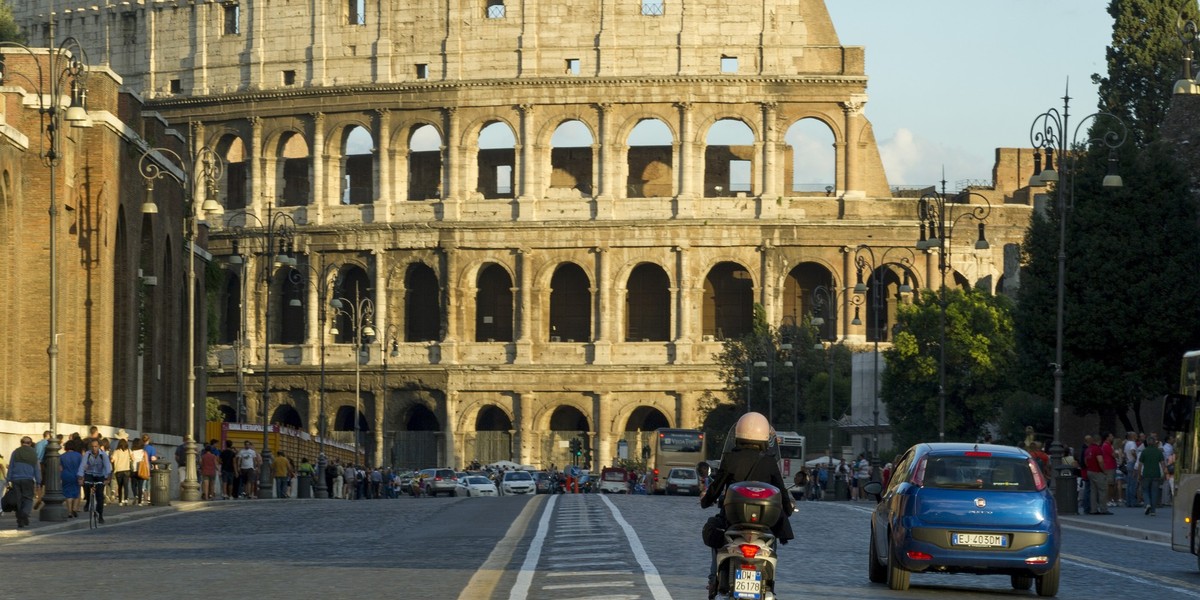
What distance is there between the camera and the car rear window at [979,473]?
18.2 meters

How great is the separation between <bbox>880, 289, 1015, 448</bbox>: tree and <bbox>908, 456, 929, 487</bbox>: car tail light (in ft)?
163

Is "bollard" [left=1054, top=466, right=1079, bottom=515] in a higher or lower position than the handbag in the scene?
lower

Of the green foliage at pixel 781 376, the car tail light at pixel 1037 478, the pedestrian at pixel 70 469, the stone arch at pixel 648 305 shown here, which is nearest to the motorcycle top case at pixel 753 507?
the car tail light at pixel 1037 478

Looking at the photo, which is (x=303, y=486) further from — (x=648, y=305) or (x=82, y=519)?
(x=648, y=305)

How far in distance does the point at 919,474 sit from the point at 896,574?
2.78ft

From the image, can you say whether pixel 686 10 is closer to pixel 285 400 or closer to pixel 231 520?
pixel 285 400

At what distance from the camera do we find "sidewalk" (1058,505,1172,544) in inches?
1198

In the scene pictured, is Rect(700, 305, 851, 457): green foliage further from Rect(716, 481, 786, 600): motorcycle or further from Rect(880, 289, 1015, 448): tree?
Rect(716, 481, 786, 600): motorcycle

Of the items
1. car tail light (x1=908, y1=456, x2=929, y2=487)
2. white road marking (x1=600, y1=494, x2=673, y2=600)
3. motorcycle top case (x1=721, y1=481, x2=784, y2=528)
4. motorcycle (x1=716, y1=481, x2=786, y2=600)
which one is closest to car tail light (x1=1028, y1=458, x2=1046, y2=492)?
car tail light (x1=908, y1=456, x2=929, y2=487)

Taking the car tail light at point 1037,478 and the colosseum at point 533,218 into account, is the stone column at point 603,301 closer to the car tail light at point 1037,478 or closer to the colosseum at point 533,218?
the colosseum at point 533,218

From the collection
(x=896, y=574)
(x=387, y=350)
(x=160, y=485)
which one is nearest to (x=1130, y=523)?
(x=896, y=574)

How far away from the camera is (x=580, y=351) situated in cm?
8894

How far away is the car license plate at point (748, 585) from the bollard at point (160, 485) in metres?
30.8

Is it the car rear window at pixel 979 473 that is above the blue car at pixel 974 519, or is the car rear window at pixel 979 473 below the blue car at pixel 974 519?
above
